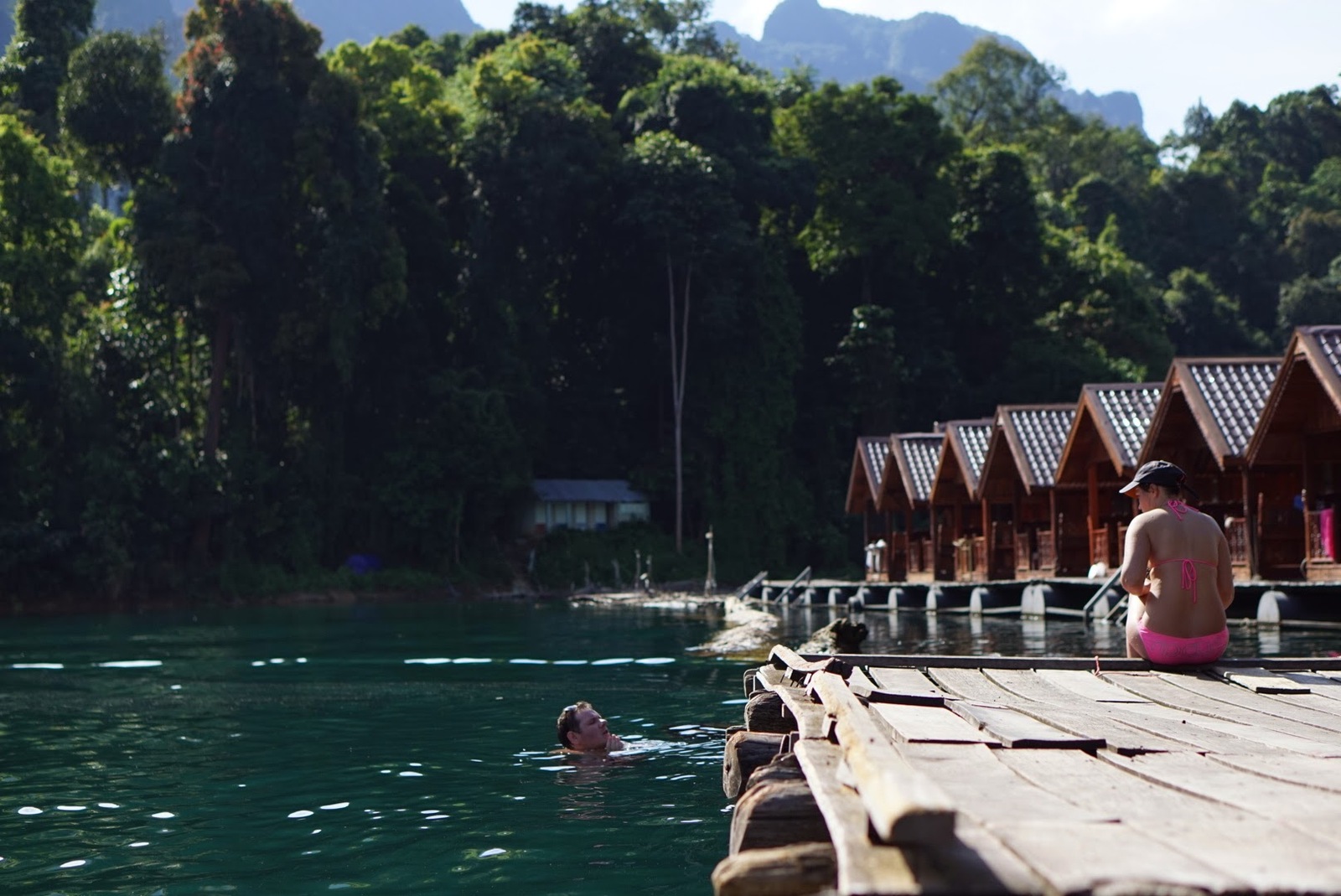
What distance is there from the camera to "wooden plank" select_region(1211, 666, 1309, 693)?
26.1 ft

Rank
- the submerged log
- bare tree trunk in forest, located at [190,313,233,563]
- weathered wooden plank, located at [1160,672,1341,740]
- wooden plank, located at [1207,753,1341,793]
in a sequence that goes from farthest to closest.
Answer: bare tree trunk in forest, located at [190,313,233,563] → weathered wooden plank, located at [1160,672,1341,740] → wooden plank, located at [1207,753,1341,793] → the submerged log

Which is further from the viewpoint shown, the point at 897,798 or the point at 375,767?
the point at 375,767

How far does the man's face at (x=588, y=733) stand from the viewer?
11172 millimetres

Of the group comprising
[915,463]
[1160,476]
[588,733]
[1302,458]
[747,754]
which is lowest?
[588,733]

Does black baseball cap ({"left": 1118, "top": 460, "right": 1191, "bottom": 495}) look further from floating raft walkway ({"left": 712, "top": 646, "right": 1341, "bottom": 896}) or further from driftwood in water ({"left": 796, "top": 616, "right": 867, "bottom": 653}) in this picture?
driftwood in water ({"left": 796, "top": 616, "right": 867, "bottom": 653})

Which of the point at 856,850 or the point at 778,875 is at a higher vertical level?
the point at 856,850

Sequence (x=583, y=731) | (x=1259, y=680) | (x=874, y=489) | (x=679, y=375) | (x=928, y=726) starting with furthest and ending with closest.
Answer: (x=679, y=375) < (x=874, y=489) < (x=583, y=731) < (x=1259, y=680) < (x=928, y=726)

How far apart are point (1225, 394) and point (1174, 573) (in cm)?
1500

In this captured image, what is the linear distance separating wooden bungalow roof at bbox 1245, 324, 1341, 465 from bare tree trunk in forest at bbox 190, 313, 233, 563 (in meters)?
35.6

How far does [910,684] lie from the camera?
8.02m

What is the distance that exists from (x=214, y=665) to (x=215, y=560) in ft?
92.7

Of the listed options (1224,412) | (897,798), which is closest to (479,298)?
(1224,412)

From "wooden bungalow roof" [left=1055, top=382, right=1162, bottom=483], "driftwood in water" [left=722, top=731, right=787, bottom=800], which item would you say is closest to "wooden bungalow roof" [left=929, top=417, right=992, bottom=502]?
"wooden bungalow roof" [left=1055, top=382, right=1162, bottom=483]

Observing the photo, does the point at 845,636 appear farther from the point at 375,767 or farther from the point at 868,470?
the point at 868,470
